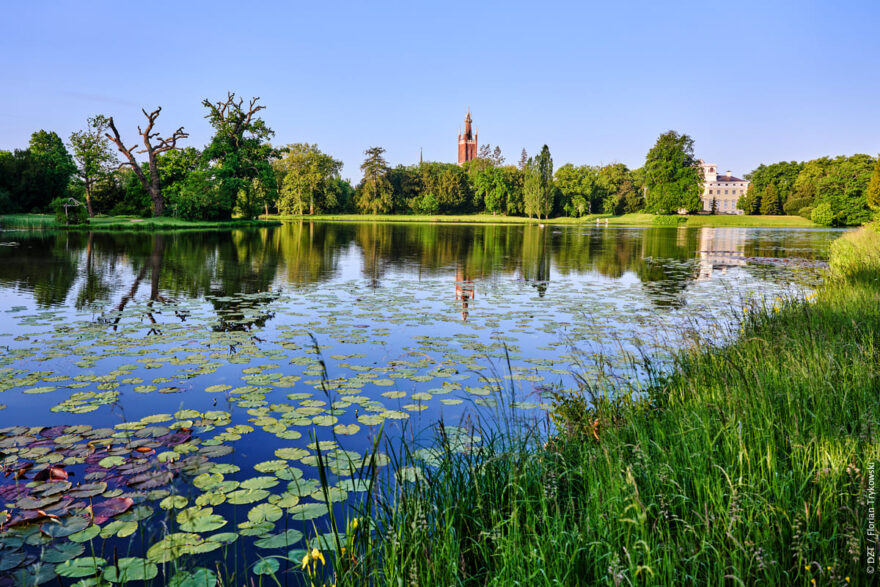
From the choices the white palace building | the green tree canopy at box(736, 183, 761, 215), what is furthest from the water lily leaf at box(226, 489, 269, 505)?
the white palace building

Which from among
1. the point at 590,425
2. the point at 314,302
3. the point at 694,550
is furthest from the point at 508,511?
the point at 314,302

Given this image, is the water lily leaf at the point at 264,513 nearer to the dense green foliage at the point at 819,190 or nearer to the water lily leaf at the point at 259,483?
the water lily leaf at the point at 259,483

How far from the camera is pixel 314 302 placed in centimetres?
1202

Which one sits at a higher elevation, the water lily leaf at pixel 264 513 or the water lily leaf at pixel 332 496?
the water lily leaf at pixel 264 513

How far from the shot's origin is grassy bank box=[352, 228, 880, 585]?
226cm

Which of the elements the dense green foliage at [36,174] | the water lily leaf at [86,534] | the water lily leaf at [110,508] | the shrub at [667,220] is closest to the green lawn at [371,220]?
the shrub at [667,220]

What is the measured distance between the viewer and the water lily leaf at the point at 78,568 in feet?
9.51

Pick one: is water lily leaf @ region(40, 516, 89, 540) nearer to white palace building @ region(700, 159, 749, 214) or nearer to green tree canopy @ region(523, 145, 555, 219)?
green tree canopy @ region(523, 145, 555, 219)

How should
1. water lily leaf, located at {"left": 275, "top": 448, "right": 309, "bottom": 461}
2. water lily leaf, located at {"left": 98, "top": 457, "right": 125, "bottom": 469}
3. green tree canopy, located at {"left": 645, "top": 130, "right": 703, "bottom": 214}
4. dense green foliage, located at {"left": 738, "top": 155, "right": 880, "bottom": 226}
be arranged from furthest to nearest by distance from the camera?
green tree canopy, located at {"left": 645, "top": 130, "right": 703, "bottom": 214}, dense green foliage, located at {"left": 738, "top": 155, "right": 880, "bottom": 226}, water lily leaf, located at {"left": 275, "top": 448, "right": 309, "bottom": 461}, water lily leaf, located at {"left": 98, "top": 457, "right": 125, "bottom": 469}

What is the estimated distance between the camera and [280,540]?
3.26m

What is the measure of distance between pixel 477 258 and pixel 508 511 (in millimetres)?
20867

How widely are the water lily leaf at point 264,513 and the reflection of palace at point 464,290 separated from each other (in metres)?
6.96

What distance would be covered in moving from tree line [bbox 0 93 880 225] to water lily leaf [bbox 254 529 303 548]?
105 feet

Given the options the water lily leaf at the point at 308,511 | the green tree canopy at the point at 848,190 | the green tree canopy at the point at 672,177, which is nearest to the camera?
the water lily leaf at the point at 308,511
